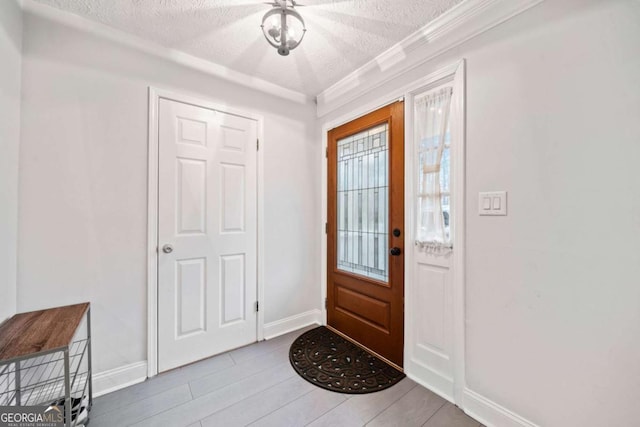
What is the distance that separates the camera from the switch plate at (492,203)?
139 cm

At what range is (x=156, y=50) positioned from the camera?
1.88 meters

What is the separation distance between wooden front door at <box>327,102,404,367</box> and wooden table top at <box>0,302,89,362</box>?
6.20 feet

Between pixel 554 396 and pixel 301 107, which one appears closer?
pixel 554 396

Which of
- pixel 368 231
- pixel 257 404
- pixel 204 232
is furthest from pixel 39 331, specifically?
pixel 368 231

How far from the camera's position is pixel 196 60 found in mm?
2045

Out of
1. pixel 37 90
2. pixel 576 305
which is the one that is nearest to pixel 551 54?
pixel 576 305

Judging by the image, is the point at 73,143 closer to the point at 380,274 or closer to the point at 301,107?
the point at 301,107

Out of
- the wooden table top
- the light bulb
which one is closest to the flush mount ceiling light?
the light bulb

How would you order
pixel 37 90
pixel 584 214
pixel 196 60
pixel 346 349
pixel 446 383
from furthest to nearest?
pixel 346 349 < pixel 196 60 < pixel 446 383 < pixel 37 90 < pixel 584 214

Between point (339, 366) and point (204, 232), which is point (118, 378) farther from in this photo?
point (339, 366)

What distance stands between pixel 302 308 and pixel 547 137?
2405mm

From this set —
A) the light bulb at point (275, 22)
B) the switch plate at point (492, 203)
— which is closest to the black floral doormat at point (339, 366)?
the switch plate at point (492, 203)

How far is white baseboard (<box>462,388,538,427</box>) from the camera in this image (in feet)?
4.38

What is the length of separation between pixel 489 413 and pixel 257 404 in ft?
4.49
